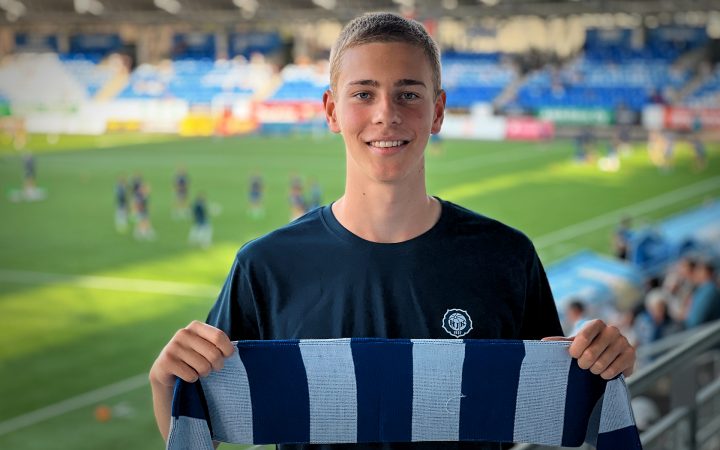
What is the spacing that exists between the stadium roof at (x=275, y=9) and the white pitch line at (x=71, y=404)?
29.0 metres

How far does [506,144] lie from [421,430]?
3264 centimetres

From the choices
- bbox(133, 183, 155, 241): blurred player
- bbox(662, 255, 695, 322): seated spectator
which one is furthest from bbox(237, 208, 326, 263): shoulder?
bbox(133, 183, 155, 241): blurred player

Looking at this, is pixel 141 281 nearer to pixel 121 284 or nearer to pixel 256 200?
pixel 121 284

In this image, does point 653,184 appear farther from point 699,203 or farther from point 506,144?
point 506,144

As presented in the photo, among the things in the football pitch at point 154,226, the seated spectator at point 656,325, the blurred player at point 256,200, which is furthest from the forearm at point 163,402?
the blurred player at point 256,200

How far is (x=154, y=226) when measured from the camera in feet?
66.1

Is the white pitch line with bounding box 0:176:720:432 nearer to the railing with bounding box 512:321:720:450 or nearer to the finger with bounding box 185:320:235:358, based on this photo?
the finger with bounding box 185:320:235:358

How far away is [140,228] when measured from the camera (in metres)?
19.4

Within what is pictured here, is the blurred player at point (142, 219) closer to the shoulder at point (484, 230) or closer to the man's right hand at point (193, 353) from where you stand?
the shoulder at point (484, 230)

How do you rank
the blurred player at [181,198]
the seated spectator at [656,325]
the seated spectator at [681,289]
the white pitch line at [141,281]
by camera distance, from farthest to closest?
the blurred player at [181,198], the white pitch line at [141,281], the seated spectator at [681,289], the seated spectator at [656,325]

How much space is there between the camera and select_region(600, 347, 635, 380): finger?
195cm

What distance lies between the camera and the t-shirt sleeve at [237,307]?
2070mm

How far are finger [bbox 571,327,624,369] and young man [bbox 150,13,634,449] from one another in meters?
0.02

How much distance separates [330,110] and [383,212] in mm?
288
